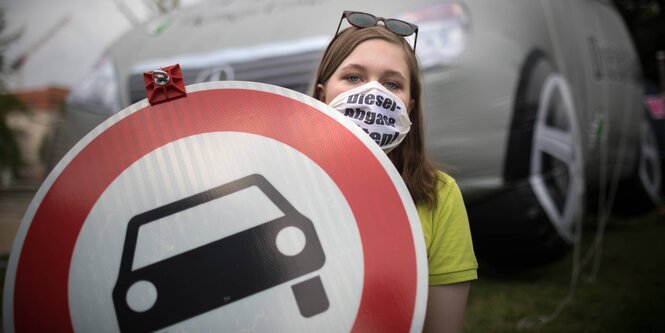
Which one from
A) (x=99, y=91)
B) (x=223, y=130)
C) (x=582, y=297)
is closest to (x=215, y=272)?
(x=223, y=130)

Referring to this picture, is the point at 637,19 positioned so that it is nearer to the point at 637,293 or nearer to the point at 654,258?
the point at 654,258

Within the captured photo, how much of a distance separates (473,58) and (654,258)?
3.67 metres

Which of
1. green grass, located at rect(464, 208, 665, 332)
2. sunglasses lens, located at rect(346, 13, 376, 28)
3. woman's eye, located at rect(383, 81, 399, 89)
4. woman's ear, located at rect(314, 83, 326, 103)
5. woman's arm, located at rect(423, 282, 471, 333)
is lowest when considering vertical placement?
green grass, located at rect(464, 208, 665, 332)

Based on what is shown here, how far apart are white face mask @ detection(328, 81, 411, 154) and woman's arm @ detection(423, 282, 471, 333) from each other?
0.36m

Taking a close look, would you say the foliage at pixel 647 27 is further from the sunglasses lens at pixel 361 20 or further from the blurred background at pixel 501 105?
the sunglasses lens at pixel 361 20

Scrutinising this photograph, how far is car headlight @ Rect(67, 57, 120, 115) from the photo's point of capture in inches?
197

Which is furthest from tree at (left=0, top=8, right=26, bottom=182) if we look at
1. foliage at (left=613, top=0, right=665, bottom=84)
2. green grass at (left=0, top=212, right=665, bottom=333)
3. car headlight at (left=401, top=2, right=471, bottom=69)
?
foliage at (left=613, top=0, right=665, bottom=84)

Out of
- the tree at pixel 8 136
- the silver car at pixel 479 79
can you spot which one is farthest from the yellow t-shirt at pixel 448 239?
the tree at pixel 8 136

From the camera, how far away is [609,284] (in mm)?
4840

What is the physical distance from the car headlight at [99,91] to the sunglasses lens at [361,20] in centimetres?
397

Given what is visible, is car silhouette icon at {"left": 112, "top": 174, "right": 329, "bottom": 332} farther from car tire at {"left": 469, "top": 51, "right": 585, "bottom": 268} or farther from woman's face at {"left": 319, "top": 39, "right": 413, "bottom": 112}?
car tire at {"left": 469, "top": 51, "right": 585, "bottom": 268}

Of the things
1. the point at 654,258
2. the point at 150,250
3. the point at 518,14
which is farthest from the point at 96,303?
the point at 654,258

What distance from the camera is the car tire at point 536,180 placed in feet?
13.1

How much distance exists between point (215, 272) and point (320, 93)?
0.66m
